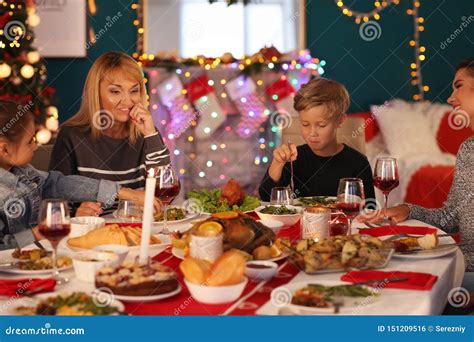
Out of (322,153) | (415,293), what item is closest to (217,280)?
(415,293)

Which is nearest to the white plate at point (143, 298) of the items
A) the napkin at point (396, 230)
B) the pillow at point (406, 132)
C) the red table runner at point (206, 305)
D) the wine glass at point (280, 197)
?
the red table runner at point (206, 305)

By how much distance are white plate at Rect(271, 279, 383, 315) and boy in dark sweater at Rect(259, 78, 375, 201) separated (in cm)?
139

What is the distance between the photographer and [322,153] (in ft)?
9.77

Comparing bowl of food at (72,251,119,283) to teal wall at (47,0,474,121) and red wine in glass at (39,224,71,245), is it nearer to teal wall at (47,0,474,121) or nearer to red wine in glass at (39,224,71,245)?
red wine in glass at (39,224,71,245)

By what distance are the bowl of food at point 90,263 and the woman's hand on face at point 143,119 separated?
→ 4.49 ft

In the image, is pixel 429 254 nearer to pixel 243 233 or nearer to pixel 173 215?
pixel 243 233

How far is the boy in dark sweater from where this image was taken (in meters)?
2.88

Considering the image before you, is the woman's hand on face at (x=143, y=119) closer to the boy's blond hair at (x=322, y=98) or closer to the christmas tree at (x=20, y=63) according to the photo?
the boy's blond hair at (x=322, y=98)

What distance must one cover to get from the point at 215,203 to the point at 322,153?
30.3 inches

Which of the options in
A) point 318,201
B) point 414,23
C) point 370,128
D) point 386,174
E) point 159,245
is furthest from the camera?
point 414,23

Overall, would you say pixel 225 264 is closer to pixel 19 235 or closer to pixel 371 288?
pixel 371 288

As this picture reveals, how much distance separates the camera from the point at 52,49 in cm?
593

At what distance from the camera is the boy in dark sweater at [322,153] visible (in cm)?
288

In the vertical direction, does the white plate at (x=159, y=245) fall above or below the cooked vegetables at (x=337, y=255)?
below
